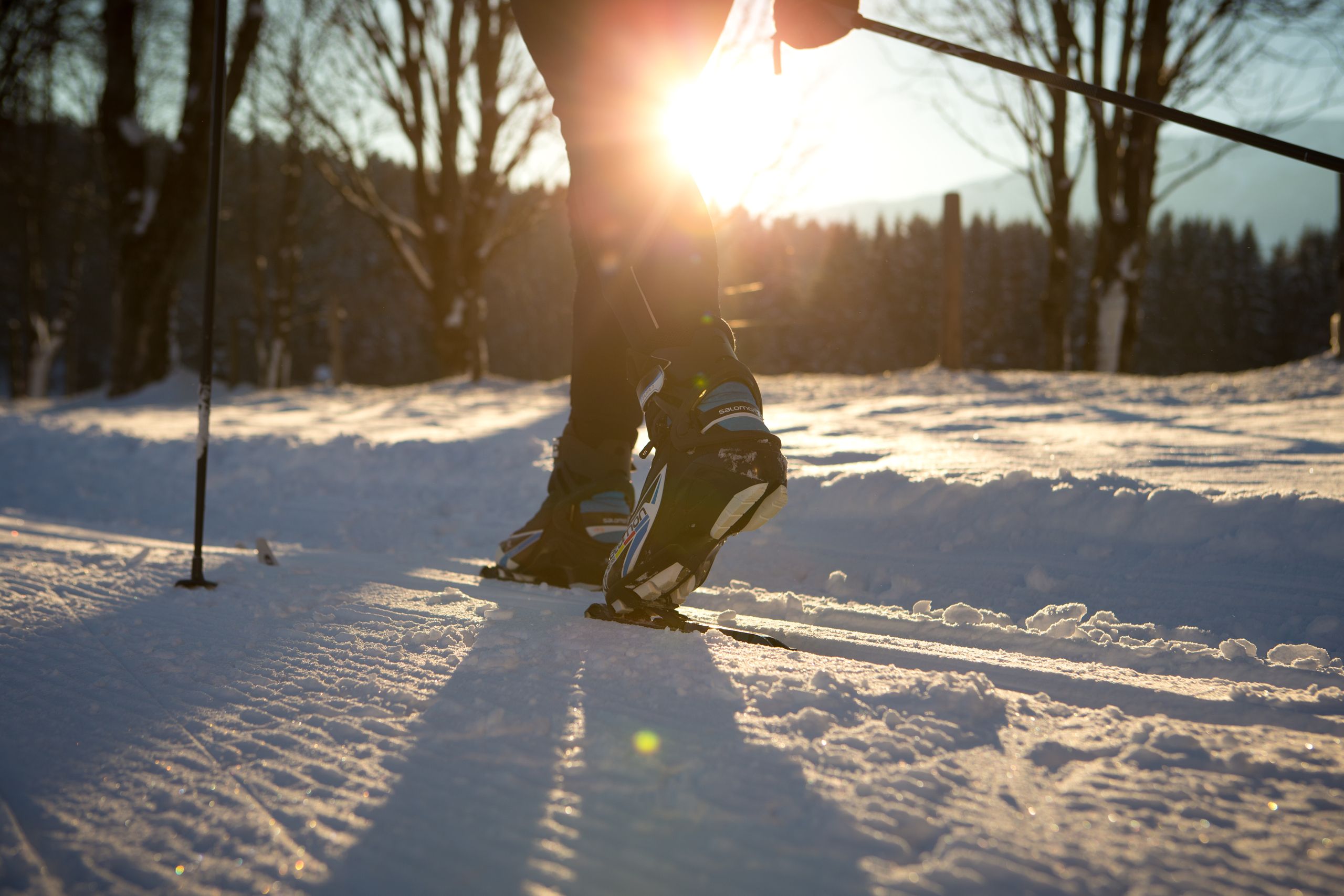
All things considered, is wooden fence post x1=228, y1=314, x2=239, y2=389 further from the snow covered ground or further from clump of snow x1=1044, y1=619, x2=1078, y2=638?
clump of snow x1=1044, y1=619, x2=1078, y2=638

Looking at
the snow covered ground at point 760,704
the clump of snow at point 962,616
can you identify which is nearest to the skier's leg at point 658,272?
the snow covered ground at point 760,704

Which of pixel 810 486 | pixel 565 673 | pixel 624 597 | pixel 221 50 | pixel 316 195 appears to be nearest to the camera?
pixel 565 673

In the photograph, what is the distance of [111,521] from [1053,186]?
1276cm

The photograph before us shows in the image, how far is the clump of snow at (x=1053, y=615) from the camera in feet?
3.99

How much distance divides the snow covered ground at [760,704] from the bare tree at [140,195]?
688 cm

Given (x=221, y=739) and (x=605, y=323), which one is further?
(x=605, y=323)

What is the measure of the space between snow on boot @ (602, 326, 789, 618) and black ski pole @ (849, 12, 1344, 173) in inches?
27.2

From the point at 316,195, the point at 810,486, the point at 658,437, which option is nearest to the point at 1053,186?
the point at 810,486

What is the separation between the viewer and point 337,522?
228 centimetres

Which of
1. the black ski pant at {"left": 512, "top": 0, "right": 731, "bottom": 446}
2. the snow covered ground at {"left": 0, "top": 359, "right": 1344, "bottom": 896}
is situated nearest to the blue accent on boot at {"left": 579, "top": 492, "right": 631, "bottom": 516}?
the snow covered ground at {"left": 0, "top": 359, "right": 1344, "bottom": 896}

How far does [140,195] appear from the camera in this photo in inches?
297

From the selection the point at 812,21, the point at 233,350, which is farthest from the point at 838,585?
the point at 233,350

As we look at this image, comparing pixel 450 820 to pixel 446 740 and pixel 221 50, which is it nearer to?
pixel 446 740

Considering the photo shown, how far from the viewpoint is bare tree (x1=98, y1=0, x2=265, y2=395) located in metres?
7.44
